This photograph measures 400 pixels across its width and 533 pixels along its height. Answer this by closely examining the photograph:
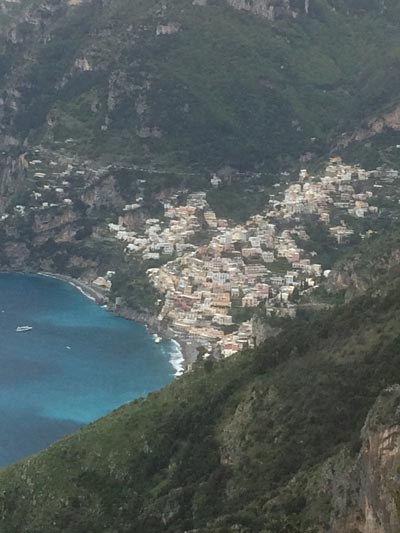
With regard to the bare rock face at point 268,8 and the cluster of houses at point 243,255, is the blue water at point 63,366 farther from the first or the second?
the bare rock face at point 268,8

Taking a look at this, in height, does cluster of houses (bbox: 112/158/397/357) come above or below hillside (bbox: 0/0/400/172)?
below

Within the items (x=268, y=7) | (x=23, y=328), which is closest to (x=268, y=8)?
(x=268, y=7)

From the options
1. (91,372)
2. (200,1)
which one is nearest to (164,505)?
(91,372)

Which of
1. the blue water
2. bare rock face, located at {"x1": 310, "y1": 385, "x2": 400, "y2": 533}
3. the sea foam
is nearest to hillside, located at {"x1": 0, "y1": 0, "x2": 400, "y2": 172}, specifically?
the blue water

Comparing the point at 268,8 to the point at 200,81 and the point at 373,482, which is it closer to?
the point at 200,81

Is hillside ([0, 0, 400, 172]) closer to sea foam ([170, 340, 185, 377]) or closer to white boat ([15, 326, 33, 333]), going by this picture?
A: white boat ([15, 326, 33, 333])

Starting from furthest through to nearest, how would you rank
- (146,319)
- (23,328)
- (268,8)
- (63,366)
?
(268,8) → (146,319) → (23,328) → (63,366)

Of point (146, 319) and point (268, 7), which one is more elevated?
point (268, 7)
